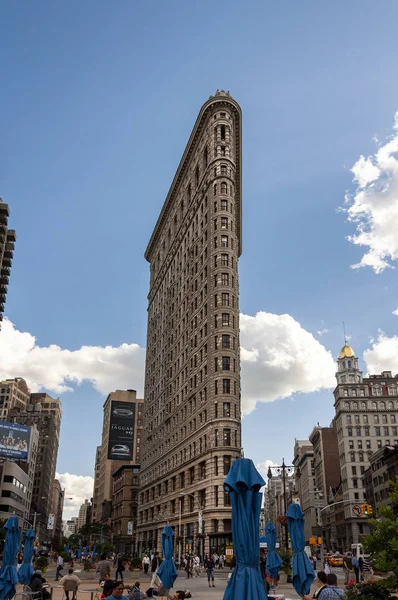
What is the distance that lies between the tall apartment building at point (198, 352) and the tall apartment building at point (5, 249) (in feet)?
116

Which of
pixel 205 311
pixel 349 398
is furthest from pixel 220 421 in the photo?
pixel 349 398

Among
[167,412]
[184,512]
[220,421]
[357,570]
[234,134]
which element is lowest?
[357,570]

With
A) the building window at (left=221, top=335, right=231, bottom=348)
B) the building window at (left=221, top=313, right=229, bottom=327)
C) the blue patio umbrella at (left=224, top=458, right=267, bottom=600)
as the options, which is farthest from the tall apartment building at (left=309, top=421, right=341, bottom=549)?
the blue patio umbrella at (left=224, top=458, right=267, bottom=600)

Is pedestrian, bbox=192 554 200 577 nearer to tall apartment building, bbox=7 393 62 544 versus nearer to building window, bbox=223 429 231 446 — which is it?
building window, bbox=223 429 231 446

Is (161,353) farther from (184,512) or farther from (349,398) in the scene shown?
(349,398)

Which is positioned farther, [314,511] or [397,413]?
[314,511]

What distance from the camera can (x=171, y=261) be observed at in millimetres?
106125

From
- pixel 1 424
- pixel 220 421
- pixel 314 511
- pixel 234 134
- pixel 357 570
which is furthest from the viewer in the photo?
pixel 314 511

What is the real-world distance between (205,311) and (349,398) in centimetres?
6808

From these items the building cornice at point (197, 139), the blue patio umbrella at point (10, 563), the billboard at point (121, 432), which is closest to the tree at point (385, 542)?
the blue patio umbrella at point (10, 563)

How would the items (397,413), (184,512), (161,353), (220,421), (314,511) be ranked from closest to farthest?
(220,421) < (184,512) < (161,353) < (397,413) < (314,511)

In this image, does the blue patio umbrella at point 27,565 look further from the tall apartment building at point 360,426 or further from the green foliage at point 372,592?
the tall apartment building at point 360,426

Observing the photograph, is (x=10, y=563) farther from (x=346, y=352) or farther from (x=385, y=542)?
(x=346, y=352)

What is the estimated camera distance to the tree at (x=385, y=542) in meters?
13.8
